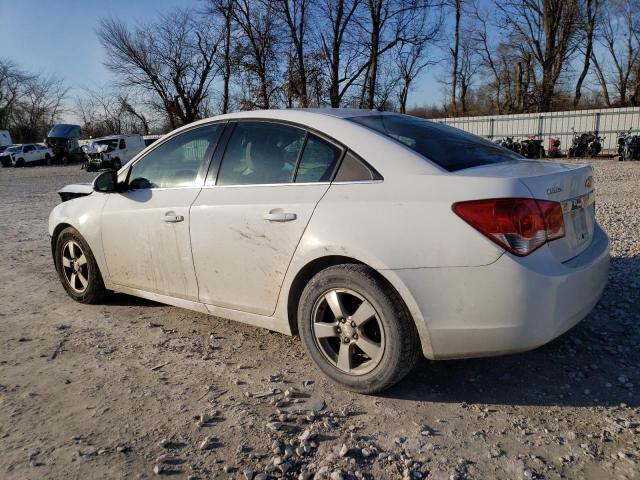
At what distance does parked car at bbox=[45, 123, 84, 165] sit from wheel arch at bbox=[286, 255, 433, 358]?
136 feet

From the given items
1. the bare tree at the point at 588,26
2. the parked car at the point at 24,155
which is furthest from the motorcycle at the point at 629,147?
the parked car at the point at 24,155

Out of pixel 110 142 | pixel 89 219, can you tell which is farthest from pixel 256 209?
pixel 110 142

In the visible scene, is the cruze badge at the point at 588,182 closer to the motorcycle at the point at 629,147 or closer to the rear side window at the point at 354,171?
the rear side window at the point at 354,171

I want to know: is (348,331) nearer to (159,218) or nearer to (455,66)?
(159,218)

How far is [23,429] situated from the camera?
95.3 inches

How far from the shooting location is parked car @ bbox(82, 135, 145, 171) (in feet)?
95.1

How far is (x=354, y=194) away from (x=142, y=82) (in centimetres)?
3862

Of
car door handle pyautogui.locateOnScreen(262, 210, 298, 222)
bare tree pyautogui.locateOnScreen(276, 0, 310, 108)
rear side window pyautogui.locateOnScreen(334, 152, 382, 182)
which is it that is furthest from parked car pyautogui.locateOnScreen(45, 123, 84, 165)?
rear side window pyautogui.locateOnScreen(334, 152, 382, 182)

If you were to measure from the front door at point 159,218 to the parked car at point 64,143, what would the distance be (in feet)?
131

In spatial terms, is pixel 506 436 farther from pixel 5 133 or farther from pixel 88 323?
pixel 5 133

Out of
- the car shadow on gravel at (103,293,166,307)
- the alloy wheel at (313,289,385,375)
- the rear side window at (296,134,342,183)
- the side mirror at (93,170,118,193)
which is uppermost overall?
the rear side window at (296,134,342,183)

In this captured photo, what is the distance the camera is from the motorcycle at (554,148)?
2219cm

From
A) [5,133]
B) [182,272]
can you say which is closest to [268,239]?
[182,272]

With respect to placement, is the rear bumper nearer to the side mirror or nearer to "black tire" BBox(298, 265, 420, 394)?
"black tire" BBox(298, 265, 420, 394)
